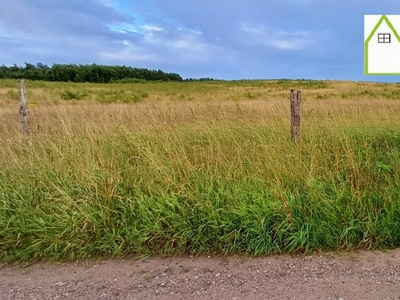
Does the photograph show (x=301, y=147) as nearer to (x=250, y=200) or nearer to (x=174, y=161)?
(x=250, y=200)

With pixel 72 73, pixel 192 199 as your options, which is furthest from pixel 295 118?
pixel 72 73

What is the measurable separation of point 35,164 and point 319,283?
379 centimetres

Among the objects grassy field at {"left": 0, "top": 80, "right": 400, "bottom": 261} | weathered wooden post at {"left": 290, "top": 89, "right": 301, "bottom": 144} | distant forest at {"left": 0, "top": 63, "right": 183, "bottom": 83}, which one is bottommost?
grassy field at {"left": 0, "top": 80, "right": 400, "bottom": 261}

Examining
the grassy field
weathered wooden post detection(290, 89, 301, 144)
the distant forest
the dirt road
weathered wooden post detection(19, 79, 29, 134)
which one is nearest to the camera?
the dirt road

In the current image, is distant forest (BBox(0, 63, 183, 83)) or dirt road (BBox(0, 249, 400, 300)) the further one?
distant forest (BBox(0, 63, 183, 83))

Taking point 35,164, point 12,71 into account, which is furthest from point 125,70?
point 35,164

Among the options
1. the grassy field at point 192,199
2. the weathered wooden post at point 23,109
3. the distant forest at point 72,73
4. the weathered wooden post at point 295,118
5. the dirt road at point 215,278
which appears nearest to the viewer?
the dirt road at point 215,278

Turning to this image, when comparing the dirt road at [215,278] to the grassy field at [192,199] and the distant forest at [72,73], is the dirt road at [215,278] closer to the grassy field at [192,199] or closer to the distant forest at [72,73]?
the grassy field at [192,199]

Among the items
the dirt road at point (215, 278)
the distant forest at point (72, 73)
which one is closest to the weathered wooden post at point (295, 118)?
the dirt road at point (215, 278)

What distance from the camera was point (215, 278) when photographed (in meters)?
2.18

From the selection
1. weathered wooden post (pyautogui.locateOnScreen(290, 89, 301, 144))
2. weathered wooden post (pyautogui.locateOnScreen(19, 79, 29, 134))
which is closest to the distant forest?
weathered wooden post (pyautogui.locateOnScreen(19, 79, 29, 134))

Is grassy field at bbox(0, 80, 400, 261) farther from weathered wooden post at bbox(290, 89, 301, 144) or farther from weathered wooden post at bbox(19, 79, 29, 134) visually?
weathered wooden post at bbox(19, 79, 29, 134)

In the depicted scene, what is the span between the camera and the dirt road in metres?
2.00

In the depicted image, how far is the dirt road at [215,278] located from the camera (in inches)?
78.7
